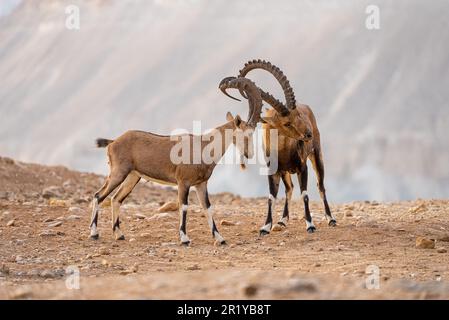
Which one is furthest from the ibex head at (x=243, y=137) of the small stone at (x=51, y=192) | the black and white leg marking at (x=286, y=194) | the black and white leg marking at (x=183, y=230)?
the small stone at (x=51, y=192)

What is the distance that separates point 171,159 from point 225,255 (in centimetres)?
252

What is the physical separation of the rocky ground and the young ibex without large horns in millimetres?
839

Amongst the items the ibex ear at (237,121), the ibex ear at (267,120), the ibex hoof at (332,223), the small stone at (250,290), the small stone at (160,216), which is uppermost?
the ibex ear at (267,120)

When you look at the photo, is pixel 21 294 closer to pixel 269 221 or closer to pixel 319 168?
pixel 269 221

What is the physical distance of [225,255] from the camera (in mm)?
13398

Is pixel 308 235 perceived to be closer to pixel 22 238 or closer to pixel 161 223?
pixel 161 223

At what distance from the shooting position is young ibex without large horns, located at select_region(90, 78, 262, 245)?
49.1 ft

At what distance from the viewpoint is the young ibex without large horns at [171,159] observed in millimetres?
14953

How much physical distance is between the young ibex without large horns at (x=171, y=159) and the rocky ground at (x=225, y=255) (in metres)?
0.84

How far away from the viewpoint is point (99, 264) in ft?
40.6

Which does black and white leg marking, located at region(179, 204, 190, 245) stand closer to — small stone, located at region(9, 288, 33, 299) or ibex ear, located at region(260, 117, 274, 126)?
ibex ear, located at region(260, 117, 274, 126)

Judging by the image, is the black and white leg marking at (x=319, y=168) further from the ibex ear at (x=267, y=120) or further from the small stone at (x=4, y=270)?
the small stone at (x=4, y=270)

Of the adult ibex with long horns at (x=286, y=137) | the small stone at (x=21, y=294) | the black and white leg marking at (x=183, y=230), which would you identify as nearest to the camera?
the small stone at (x=21, y=294)
